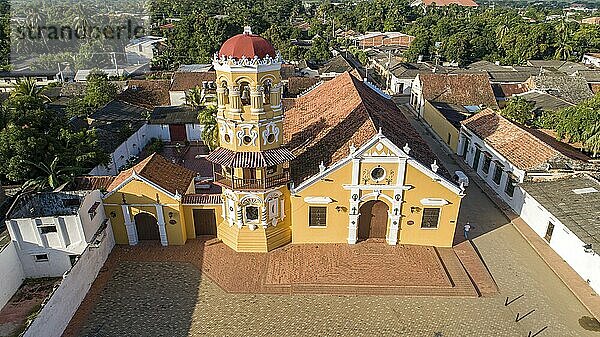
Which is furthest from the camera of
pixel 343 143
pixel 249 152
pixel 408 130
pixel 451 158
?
pixel 451 158

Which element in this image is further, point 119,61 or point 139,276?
point 119,61

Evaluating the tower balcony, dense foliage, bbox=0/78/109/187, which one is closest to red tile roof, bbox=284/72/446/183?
the tower balcony

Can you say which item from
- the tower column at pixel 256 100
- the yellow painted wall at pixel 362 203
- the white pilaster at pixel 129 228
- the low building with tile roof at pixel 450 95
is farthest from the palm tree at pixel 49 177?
the low building with tile roof at pixel 450 95

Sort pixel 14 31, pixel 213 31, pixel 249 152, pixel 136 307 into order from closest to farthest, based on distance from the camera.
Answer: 1. pixel 136 307
2. pixel 249 152
3. pixel 213 31
4. pixel 14 31

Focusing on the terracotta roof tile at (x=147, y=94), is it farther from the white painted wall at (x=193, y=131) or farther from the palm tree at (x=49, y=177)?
the palm tree at (x=49, y=177)

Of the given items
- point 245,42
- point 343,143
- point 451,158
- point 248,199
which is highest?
point 245,42

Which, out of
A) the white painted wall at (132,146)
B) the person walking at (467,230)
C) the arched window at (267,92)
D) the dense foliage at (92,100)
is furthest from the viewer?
the dense foliage at (92,100)

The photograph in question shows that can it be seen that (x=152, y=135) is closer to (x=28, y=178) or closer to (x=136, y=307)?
(x=28, y=178)

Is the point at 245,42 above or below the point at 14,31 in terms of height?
above

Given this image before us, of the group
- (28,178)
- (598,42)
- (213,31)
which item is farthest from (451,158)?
(598,42)
